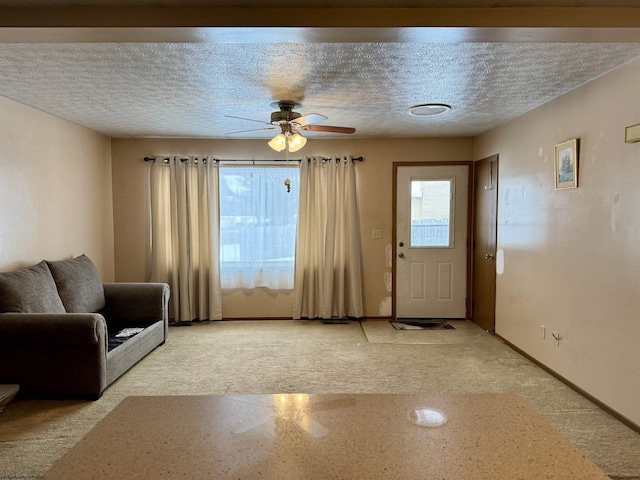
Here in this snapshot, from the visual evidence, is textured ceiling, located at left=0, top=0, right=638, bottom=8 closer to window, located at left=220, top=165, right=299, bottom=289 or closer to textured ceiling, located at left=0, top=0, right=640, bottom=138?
textured ceiling, located at left=0, top=0, right=640, bottom=138

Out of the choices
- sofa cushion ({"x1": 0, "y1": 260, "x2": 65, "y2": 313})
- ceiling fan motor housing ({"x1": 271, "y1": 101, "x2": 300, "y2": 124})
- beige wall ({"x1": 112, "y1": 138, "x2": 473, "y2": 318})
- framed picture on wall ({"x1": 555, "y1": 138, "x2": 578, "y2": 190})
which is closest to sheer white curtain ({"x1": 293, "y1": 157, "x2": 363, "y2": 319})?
beige wall ({"x1": 112, "y1": 138, "x2": 473, "y2": 318})

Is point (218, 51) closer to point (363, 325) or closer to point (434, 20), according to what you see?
point (434, 20)

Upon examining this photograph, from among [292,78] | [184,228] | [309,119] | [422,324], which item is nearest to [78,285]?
[184,228]

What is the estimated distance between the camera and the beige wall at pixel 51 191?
351 centimetres

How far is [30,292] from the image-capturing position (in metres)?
3.23

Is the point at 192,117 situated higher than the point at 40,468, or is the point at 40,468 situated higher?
the point at 192,117

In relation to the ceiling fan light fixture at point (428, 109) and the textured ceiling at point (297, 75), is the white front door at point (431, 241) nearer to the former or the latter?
the textured ceiling at point (297, 75)

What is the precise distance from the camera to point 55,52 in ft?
8.18

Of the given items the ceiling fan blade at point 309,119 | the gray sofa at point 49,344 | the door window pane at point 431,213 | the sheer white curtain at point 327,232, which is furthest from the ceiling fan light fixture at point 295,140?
the door window pane at point 431,213

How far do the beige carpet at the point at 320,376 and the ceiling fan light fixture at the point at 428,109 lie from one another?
238 cm

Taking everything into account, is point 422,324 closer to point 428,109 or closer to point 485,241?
point 485,241

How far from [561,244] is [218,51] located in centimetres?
302

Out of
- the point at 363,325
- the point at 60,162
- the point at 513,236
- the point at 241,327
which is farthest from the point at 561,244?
the point at 60,162

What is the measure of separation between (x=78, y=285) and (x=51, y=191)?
3.36 feet
